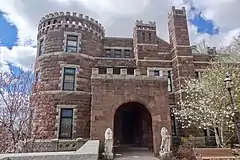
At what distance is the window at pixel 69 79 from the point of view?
56.7 feet

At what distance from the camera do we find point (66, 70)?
1773cm

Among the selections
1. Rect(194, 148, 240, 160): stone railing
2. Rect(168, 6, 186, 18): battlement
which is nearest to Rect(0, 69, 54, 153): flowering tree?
Rect(194, 148, 240, 160): stone railing

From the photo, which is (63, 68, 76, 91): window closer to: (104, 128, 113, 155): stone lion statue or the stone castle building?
the stone castle building

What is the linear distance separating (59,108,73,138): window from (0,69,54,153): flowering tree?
459 centimetres

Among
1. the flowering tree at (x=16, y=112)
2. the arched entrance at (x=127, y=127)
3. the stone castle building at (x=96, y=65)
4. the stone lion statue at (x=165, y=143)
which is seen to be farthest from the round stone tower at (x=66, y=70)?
the stone lion statue at (x=165, y=143)

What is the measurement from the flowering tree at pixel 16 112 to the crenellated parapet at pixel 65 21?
792 cm

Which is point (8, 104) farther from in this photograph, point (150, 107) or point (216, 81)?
point (216, 81)

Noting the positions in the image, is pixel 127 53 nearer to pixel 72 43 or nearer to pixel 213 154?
pixel 72 43

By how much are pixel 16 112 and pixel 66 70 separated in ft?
25.6

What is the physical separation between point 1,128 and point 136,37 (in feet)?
46.5

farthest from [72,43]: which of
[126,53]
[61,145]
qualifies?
[61,145]

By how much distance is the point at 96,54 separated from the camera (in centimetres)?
1956

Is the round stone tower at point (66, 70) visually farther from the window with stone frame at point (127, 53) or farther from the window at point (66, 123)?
the window with stone frame at point (127, 53)

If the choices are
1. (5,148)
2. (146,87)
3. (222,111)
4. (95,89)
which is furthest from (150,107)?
(5,148)
